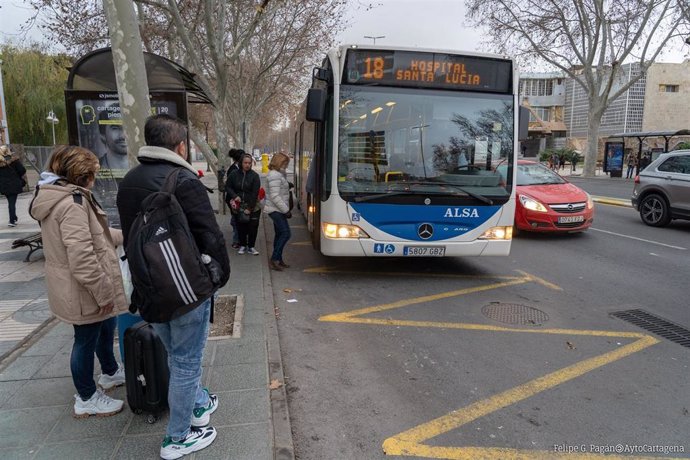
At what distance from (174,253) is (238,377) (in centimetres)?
162

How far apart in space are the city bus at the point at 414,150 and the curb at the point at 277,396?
156 centimetres

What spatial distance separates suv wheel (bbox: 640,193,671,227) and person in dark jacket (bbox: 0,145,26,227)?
14418 mm

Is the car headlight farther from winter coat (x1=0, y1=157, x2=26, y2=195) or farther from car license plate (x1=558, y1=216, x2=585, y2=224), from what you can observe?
winter coat (x1=0, y1=157, x2=26, y2=195)

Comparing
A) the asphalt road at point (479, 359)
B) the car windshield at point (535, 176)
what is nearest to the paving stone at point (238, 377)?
the asphalt road at point (479, 359)

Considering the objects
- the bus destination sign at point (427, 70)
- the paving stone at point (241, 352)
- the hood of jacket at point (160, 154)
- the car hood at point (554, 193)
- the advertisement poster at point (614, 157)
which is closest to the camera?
the hood of jacket at point (160, 154)

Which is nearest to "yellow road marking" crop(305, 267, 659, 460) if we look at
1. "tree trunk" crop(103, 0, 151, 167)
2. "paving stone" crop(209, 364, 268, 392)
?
"paving stone" crop(209, 364, 268, 392)

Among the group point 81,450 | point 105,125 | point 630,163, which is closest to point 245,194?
point 105,125

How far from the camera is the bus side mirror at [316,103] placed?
590cm

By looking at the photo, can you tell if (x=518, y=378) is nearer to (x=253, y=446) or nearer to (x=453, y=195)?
(x=253, y=446)

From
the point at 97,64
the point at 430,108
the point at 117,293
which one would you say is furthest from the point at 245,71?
the point at 117,293

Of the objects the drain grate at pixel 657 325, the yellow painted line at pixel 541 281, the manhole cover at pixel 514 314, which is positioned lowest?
the drain grate at pixel 657 325

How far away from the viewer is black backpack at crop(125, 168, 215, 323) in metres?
2.31

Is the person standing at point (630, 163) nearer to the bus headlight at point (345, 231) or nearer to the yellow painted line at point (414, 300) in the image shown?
the yellow painted line at point (414, 300)

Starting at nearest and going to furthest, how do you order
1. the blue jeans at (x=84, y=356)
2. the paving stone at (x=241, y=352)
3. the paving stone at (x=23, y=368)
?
the blue jeans at (x=84, y=356), the paving stone at (x=23, y=368), the paving stone at (x=241, y=352)
